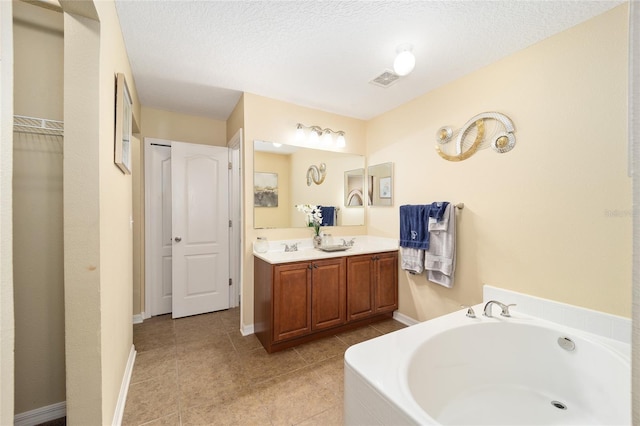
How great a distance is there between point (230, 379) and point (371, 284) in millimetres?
1571

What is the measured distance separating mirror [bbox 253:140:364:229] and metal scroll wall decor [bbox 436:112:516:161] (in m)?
1.18

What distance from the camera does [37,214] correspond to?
60.0 inches

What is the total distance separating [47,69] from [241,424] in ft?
7.66

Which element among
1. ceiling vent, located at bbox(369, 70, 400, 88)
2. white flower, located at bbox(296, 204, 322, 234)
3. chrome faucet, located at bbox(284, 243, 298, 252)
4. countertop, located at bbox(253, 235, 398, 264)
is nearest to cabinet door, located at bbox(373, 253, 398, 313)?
countertop, located at bbox(253, 235, 398, 264)

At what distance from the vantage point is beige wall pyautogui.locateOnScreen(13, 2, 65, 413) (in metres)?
1.47

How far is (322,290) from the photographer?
2.56 meters

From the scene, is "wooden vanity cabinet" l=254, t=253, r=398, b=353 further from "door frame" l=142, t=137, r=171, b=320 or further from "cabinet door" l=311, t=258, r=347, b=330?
"door frame" l=142, t=137, r=171, b=320

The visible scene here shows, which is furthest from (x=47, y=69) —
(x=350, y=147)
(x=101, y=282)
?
(x=350, y=147)

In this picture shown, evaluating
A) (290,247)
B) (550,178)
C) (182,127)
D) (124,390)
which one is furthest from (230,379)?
(182,127)

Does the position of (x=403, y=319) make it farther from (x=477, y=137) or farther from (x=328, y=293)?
(x=477, y=137)

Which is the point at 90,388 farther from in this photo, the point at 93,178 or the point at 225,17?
the point at 225,17

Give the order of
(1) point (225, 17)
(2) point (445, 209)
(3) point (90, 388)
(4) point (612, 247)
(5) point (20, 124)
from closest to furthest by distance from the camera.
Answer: (3) point (90, 388) < (5) point (20, 124) < (4) point (612, 247) < (1) point (225, 17) < (2) point (445, 209)

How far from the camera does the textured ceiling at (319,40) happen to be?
1611 mm

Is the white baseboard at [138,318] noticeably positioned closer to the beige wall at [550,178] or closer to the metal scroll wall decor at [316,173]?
the metal scroll wall decor at [316,173]
